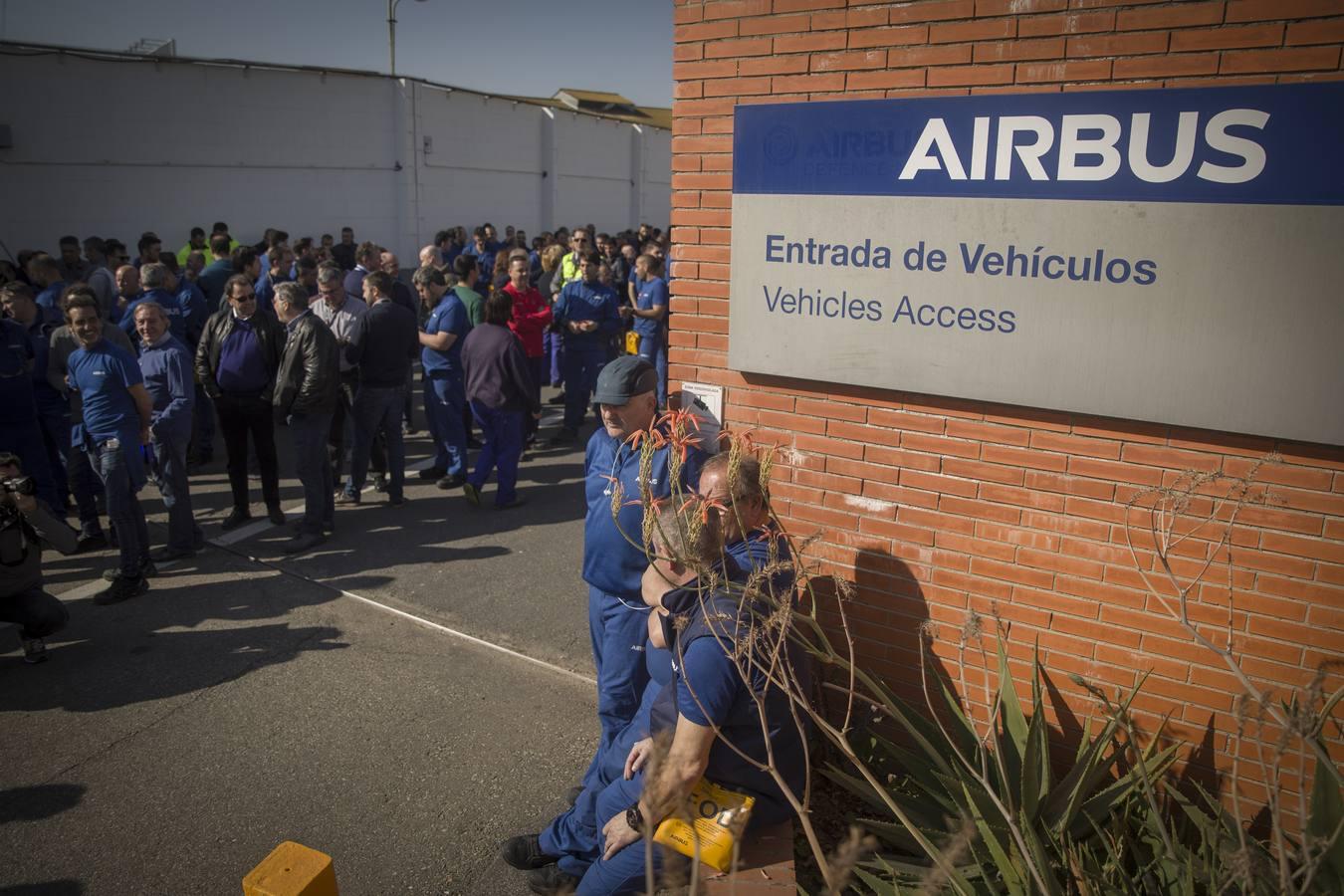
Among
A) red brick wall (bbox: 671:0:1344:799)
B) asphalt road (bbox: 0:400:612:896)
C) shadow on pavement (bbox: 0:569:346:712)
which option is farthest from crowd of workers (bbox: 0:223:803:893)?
red brick wall (bbox: 671:0:1344:799)

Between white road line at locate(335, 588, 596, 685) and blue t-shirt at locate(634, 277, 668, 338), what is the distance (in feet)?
18.7

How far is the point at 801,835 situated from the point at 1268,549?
2.12 meters

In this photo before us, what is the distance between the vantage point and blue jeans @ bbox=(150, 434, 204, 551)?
6.97 m

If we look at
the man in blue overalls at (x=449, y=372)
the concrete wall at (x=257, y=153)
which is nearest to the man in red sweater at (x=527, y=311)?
the man in blue overalls at (x=449, y=372)

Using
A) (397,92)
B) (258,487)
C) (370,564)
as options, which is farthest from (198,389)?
(397,92)

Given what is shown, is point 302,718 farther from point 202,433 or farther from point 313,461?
point 202,433

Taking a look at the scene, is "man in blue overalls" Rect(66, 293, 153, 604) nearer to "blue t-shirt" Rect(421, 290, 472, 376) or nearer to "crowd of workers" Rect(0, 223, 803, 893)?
"crowd of workers" Rect(0, 223, 803, 893)

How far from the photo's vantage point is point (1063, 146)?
3.51 m

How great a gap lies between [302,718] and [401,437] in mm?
3759

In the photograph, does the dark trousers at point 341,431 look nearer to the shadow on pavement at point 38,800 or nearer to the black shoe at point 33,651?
the black shoe at point 33,651

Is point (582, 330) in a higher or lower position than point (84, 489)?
higher

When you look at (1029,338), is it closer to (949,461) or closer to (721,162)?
(949,461)

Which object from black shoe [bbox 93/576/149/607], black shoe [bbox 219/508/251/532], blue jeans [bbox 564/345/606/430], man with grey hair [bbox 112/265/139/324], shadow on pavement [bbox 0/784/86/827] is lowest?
shadow on pavement [bbox 0/784/86/827]

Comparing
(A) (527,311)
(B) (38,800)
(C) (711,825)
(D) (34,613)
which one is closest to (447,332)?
(A) (527,311)
